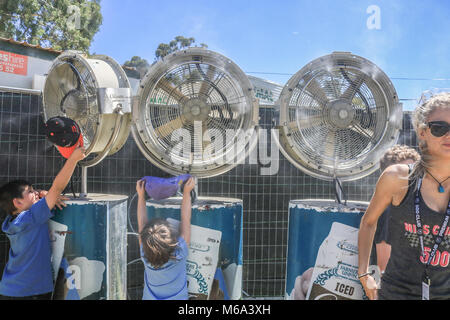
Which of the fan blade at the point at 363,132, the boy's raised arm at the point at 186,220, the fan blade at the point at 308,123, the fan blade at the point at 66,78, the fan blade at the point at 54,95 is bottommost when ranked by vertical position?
the boy's raised arm at the point at 186,220

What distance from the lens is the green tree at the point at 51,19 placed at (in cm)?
573

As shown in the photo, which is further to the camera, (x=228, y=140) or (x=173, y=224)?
(x=228, y=140)

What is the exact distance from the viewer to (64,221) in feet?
7.64

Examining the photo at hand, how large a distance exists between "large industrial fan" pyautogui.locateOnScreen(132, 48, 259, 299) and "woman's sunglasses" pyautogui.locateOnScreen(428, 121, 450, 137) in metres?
1.06

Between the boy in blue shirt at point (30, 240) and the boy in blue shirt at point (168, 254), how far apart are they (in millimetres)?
667

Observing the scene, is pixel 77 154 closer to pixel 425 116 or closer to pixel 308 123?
pixel 308 123

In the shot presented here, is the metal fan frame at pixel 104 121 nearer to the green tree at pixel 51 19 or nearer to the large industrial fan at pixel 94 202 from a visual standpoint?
the large industrial fan at pixel 94 202

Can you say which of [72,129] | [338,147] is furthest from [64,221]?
[338,147]

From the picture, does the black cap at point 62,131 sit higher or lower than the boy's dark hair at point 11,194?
higher

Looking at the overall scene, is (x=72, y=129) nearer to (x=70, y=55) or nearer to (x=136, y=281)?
(x=70, y=55)

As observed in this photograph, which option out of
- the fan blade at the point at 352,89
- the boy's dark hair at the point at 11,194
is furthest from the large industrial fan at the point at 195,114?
the boy's dark hair at the point at 11,194

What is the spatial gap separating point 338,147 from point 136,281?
230 cm

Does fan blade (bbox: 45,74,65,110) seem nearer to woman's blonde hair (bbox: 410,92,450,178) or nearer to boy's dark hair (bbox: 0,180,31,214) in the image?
boy's dark hair (bbox: 0,180,31,214)

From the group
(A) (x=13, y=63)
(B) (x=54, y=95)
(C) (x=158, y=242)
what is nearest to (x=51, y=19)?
(A) (x=13, y=63)
